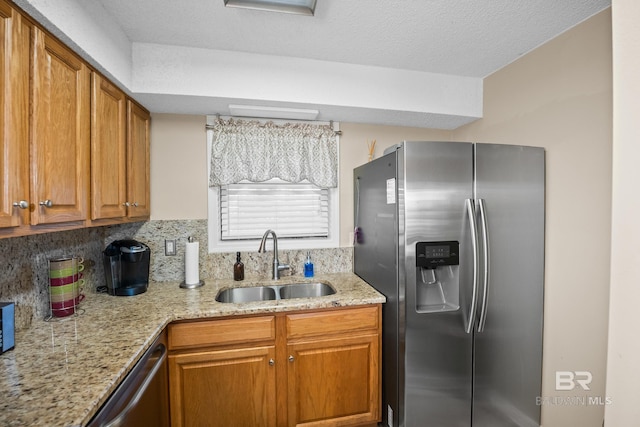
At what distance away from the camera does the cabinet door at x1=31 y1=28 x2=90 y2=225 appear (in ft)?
3.31

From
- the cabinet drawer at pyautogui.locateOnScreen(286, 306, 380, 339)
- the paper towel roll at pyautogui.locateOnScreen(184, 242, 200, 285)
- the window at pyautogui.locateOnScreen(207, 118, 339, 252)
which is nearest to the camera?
the cabinet drawer at pyautogui.locateOnScreen(286, 306, 380, 339)

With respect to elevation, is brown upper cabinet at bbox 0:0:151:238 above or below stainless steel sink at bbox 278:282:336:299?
above

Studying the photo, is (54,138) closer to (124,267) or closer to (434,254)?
(124,267)

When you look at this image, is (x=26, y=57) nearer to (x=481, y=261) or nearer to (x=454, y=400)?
(x=481, y=261)

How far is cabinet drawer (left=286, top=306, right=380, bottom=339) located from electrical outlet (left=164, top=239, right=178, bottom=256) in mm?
1089

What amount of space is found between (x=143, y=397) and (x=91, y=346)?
0.29m

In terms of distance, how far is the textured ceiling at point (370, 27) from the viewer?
1.37 metres

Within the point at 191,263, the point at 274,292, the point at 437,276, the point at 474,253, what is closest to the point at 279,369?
the point at 274,292

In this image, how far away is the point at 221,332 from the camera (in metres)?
1.51

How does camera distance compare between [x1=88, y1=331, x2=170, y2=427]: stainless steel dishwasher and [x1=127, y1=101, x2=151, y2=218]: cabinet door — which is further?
[x1=127, y1=101, x2=151, y2=218]: cabinet door

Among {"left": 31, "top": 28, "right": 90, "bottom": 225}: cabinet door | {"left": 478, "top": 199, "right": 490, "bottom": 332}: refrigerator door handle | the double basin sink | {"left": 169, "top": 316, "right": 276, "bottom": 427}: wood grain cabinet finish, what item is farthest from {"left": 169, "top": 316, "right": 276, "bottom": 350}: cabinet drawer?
{"left": 478, "top": 199, "right": 490, "bottom": 332}: refrigerator door handle

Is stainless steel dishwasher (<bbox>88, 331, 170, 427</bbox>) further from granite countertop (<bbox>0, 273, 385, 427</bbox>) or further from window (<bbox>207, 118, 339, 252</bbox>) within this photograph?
window (<bbox>207, 118, 339, 252</bbox>)

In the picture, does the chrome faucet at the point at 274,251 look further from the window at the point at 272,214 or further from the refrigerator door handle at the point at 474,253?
the refrigerator door handle at the point at 474,253

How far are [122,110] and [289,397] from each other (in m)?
1.95
